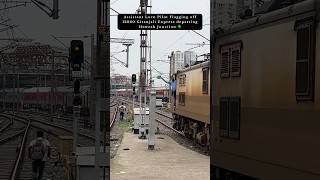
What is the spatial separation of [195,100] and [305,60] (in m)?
19.0

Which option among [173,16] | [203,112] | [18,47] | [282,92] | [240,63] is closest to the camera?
[282,92]

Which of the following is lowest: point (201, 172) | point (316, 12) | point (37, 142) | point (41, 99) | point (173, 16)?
point (201, 172)

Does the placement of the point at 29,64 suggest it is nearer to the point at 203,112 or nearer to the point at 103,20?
the point at 103,20

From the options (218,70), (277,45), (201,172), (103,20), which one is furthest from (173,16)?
(277,45)

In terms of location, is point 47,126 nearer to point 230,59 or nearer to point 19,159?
point 19,159

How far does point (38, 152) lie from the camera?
1483 centimetres

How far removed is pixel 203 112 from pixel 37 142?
34.5ft

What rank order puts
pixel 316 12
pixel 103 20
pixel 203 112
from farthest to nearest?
pixel 203 112
pixel 103 20
pixel 316 12

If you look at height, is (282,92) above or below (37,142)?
above

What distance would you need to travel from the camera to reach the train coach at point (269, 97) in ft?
22.7

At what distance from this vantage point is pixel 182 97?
30.5 metres

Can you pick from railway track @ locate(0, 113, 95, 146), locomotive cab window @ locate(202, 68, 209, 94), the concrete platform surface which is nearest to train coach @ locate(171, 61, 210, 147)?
locomotive cab window @ locate(202, 68, 209, 94)

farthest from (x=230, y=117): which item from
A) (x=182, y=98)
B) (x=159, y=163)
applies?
(x=182, y=98)

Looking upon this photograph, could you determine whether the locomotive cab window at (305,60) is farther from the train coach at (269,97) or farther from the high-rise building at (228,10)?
the high-rise building at (228,10)
